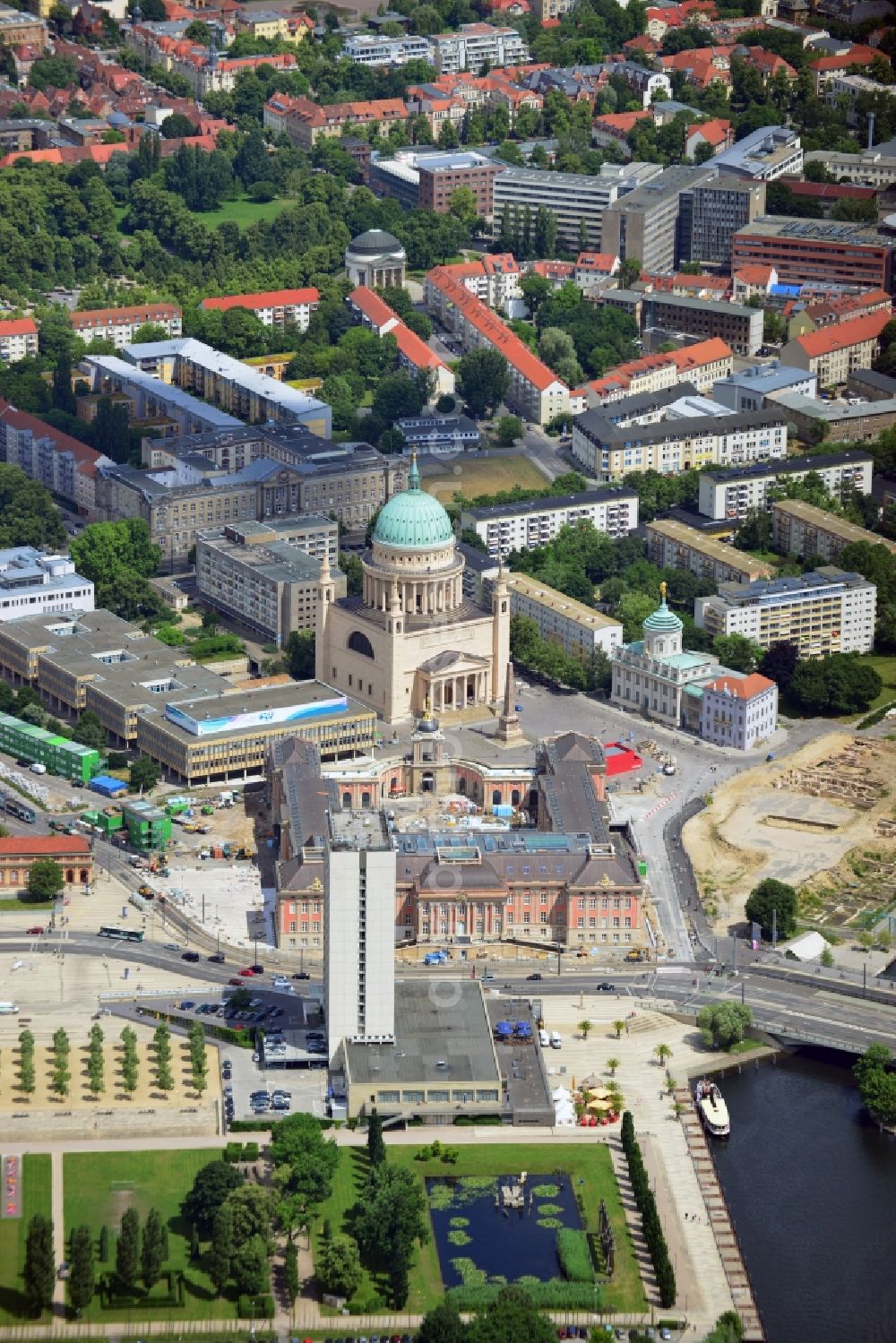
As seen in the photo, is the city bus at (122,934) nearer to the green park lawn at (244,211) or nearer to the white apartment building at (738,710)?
the white apartment building at (738,710)

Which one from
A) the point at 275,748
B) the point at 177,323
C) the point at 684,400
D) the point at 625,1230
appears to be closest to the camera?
the point at 625,1230

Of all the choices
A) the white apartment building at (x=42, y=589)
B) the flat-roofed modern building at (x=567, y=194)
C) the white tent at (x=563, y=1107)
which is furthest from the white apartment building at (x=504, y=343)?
the white tent at (x=563, y=1107)

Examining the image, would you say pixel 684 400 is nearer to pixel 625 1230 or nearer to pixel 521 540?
pixel 521 540

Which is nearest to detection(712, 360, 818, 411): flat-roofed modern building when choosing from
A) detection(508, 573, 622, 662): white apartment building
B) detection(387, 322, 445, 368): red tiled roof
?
detection(387, 322, 445, 368): red tiled roof

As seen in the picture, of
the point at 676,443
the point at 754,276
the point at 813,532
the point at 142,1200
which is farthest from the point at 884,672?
the point at 142,1200

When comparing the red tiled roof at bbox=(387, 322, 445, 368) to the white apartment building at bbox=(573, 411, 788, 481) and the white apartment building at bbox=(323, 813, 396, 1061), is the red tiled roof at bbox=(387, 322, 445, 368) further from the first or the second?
the white apartment building at bbox=(323, 813, 396, 1061)

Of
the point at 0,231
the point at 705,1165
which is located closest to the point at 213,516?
the point at 0,231
